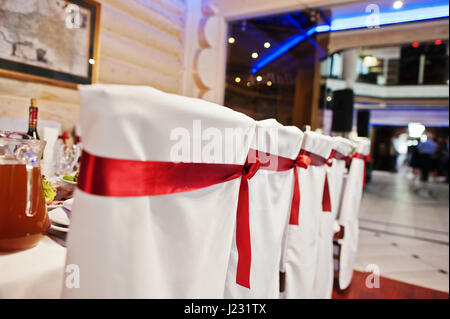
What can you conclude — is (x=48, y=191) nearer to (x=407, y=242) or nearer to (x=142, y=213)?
(x=142, y=213)

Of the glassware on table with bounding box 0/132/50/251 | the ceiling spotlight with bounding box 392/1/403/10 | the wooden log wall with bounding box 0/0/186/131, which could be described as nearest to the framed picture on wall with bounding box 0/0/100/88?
the wooden log wall with bounding box 0/0/186/131

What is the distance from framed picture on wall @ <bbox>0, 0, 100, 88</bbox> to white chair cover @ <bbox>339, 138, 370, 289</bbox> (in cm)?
192

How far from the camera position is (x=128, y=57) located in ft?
8.36

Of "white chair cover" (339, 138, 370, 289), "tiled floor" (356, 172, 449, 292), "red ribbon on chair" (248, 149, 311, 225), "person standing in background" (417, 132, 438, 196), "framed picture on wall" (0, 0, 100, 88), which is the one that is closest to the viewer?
"red ribbon on chair" (248, 149, 311, 225)

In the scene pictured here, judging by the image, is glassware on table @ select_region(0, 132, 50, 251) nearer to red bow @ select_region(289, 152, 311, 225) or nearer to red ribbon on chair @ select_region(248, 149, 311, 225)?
red ribbon on chair @ select_region(248, 149, 311, 225)

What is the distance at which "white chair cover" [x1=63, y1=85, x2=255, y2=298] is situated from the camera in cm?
38

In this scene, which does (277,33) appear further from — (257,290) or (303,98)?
(257,290)

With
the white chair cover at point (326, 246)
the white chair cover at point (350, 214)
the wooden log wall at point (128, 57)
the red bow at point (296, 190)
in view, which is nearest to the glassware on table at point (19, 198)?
the red bow at point (296, 190)

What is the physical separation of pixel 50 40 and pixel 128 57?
0.70 m

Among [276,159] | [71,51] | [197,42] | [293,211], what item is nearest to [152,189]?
[276,159]

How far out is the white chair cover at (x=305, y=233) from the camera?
3.46ft

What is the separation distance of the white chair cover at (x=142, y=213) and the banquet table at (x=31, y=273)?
4.8 inches

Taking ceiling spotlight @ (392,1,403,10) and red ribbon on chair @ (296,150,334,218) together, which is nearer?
red ribbon on chair @ (296,150,334,218)
